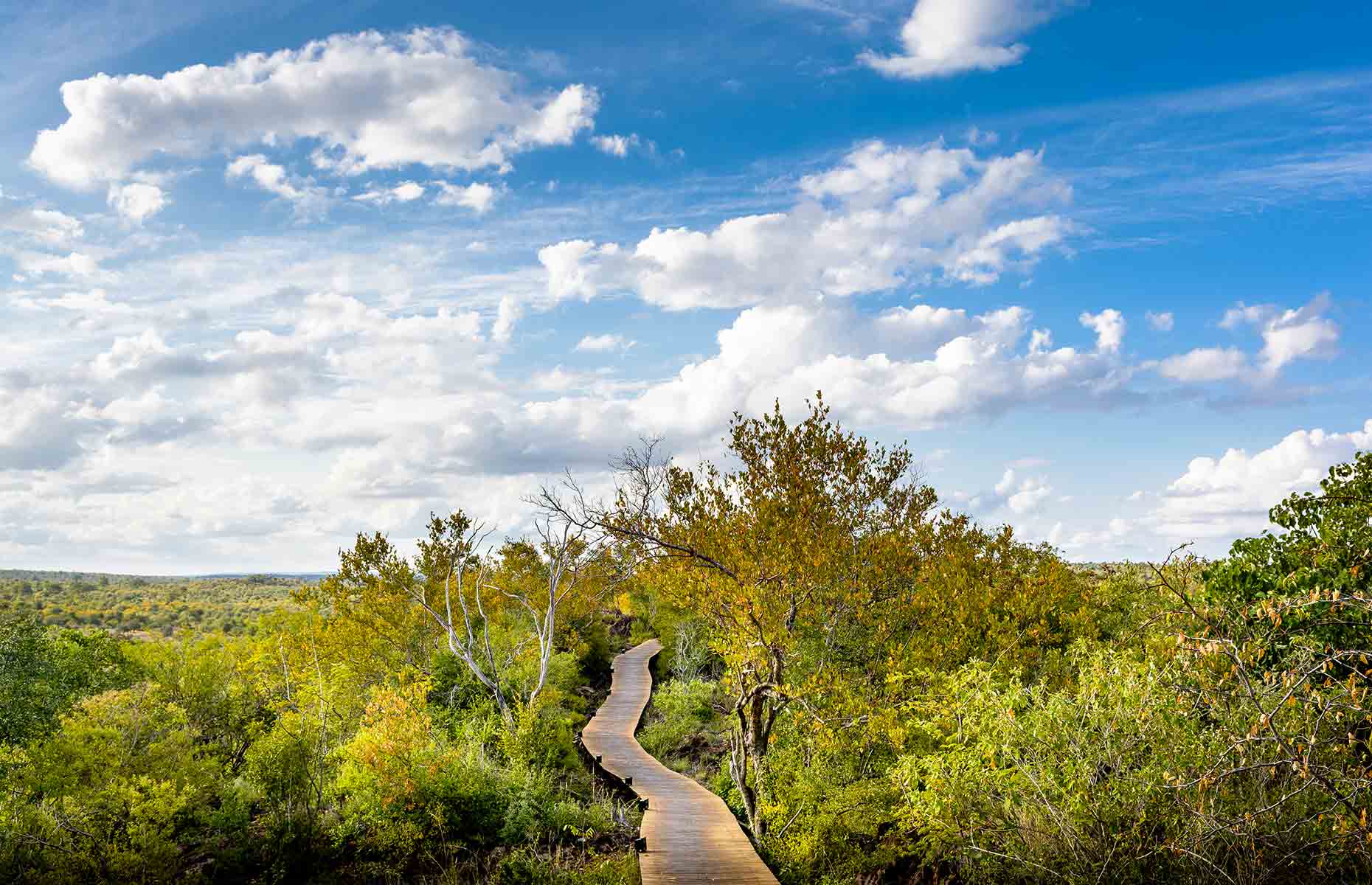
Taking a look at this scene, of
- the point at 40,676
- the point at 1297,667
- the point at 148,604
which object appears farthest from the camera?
the point at 148,604

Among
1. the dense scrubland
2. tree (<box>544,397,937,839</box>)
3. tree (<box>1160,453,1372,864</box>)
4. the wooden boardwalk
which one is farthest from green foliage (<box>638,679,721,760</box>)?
tree (<box>1160,453,1372,864</box>)

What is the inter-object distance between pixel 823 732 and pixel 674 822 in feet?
15.8

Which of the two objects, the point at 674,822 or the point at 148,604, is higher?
the point at 148,604

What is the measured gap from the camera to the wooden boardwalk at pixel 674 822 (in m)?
12.3

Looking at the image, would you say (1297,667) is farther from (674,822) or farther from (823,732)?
(674,822)

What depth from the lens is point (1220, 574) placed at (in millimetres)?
13203

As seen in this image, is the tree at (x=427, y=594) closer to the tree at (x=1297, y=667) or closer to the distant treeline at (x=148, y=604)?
the distant treeline at (x=148, y=604)

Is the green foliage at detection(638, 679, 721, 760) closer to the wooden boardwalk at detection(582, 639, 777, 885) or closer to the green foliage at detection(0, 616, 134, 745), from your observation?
the wooden boardwalk at detection(582, 639, 777, 885)

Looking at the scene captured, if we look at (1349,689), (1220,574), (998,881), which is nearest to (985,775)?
(998,881)

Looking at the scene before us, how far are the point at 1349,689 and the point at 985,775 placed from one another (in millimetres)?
5690

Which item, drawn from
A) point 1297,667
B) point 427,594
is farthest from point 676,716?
point 1297,667

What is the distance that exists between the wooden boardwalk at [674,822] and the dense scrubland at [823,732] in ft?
1.91

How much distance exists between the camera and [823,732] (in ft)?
39.5

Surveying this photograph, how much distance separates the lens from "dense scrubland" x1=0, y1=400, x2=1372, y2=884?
8766 millimetres
